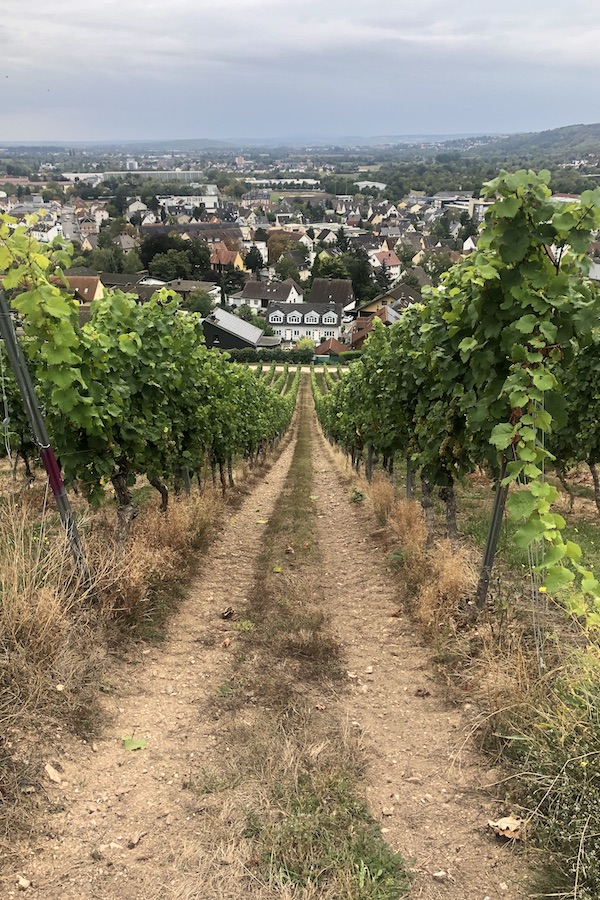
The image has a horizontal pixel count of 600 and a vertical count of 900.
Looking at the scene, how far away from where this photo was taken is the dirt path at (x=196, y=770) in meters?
3.14

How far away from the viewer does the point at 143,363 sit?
7.91 m

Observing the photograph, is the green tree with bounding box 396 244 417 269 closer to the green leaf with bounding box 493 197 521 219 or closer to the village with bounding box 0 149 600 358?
the village with bounding box 0 149 600 358

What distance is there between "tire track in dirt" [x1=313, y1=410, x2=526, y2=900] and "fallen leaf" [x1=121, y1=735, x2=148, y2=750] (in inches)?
65.4

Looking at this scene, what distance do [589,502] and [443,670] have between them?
12.8m

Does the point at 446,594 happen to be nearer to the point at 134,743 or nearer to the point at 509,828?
the point at 509,828

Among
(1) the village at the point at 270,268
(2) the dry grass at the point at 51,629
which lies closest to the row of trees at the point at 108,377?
(2) the dry grass at the point at 51,629

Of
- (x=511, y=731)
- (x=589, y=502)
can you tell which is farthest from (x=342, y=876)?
(x=589, y=502)

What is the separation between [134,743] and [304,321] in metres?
80.3

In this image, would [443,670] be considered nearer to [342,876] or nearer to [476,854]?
[476,854]

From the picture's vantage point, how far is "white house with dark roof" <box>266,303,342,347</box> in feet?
265

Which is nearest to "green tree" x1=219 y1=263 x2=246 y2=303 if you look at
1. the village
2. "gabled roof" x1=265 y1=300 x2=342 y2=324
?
the village

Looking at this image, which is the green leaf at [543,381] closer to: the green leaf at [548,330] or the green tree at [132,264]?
the green leaf at [548,330]

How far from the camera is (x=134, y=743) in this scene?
4.18 meters

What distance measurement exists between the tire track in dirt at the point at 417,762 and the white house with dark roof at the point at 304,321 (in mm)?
75832
